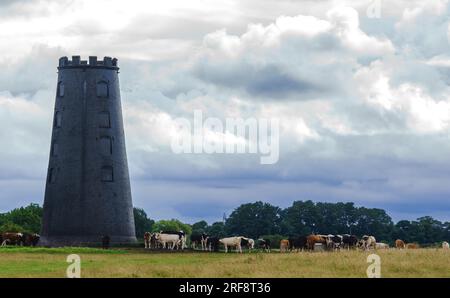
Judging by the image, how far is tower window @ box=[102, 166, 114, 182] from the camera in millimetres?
86438

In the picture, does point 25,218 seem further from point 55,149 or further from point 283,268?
point 283,268

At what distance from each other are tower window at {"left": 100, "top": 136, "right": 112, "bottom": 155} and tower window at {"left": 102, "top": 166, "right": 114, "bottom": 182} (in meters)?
1.21

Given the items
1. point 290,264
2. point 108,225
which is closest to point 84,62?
point 108,225

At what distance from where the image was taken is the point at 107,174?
3413 inches

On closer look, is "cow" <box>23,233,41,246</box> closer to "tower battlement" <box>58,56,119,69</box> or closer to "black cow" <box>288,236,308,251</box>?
"tower battlement" <box>58,56,119,69</box>

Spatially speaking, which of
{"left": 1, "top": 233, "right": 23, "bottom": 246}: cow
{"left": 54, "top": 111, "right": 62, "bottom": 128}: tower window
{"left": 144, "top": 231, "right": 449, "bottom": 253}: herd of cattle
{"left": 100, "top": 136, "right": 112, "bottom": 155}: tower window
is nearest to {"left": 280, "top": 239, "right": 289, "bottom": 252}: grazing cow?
{"left": 144, "top": 231, "right": 449, "bottom": 253}: herd of cattle

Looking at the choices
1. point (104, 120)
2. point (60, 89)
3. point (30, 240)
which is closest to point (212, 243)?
point (104, 120)

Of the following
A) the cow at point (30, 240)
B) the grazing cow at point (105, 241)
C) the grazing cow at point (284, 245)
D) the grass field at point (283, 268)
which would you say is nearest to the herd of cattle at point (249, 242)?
the grazing cow at point (284, 245)

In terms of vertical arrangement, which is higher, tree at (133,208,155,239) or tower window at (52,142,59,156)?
tower window at (52,142,59,156)

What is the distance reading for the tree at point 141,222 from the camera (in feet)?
421

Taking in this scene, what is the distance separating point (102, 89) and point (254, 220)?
52625mm

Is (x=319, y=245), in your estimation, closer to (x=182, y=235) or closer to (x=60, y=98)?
(x=182, y=235)

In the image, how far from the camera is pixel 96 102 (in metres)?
86.8

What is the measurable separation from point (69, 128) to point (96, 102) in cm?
300
